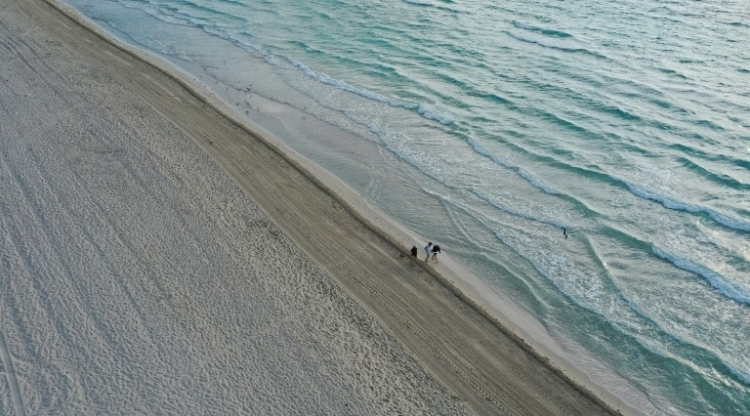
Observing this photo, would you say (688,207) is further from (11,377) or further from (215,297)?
(11,377)

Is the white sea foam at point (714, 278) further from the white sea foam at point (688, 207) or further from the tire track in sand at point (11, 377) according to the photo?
the tire track in sand at point (11, 377)

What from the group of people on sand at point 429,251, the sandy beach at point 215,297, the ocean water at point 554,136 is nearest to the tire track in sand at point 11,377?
the sandy beach at point 215,297

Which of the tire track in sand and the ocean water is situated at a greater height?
the ocean water

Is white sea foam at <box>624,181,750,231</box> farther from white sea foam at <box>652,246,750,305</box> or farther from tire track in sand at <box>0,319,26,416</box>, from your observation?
tire track in sand at <box>0,319,26,416</box>

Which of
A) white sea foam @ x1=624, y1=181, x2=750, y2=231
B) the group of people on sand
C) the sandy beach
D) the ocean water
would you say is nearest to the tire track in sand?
the sandy beach

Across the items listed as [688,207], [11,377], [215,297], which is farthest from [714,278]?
[11,377]

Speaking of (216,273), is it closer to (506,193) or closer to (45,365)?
(45,365)
